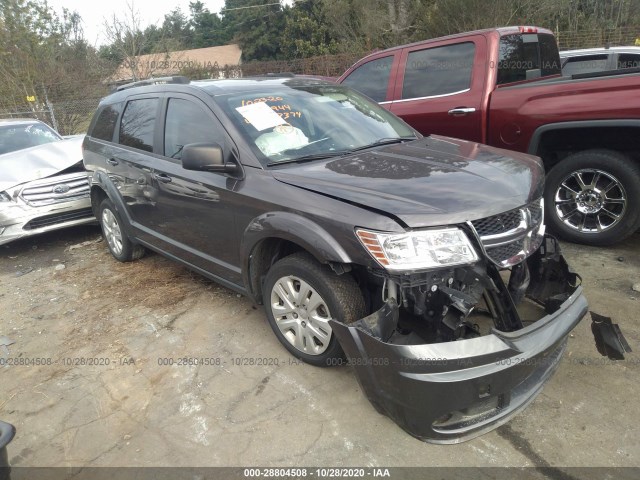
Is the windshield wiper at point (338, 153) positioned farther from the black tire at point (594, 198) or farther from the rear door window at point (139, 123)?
the black tire at point (594, 198)

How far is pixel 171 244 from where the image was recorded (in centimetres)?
400

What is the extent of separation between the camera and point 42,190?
5.67 meters

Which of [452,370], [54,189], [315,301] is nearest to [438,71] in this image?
[315,301]

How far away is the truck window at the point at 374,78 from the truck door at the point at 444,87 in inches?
7.5

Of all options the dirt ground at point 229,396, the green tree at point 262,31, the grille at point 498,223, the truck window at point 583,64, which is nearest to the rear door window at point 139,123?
the dirt ground at point 229,396

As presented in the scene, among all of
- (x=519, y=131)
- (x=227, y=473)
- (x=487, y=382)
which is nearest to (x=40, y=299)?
(x=227, y=473)

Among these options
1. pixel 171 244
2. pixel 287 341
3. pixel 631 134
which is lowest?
pixel 287 341

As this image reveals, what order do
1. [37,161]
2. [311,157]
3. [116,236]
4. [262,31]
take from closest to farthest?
[311,157], [116,236], [37,161], [262,31]

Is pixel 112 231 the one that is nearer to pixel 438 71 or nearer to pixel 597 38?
pixel 438 71

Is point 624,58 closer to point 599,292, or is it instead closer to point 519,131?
point 519,131

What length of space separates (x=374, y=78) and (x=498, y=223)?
370cm

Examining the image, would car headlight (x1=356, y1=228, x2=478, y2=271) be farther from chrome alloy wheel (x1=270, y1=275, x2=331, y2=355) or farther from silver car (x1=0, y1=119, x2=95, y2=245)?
silver car (x1=0, y1=119, x2=95, y2=245)

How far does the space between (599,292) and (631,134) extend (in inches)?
54.0

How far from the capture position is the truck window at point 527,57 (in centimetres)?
470
